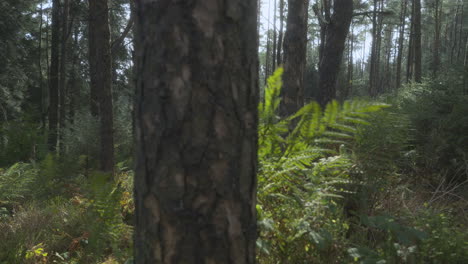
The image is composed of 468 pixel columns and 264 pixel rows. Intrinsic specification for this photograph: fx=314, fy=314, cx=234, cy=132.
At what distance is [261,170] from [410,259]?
0.94m

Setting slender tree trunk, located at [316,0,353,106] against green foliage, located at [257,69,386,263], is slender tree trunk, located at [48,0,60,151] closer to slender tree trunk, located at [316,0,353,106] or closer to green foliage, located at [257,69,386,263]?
slender tree trunk, located at [316,0,353,106]

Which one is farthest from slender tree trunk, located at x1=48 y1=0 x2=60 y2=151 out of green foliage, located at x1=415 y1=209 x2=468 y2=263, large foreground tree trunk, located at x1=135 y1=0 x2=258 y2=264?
green foliage, located at x1=415 y1=209 x2=468 y2=263

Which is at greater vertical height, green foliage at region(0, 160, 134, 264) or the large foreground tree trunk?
the large foreground tree trunk

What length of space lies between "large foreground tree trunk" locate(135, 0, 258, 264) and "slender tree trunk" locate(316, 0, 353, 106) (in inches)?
Result: 249

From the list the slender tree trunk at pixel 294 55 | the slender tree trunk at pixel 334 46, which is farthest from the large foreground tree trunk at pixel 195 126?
the slender tree trunk at pixel 334 46

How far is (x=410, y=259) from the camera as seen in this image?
5.62 ft

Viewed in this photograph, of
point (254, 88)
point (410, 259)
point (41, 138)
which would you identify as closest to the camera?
point (254, 88)

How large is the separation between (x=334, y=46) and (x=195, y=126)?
6855mm

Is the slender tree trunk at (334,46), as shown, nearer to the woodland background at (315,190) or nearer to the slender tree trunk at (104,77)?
the woodland background at (315,190)

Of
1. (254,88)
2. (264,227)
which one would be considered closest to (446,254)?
(264,227)

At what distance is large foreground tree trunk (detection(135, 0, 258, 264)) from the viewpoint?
1074 millimetres

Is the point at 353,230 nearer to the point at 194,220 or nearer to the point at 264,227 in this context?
the point at 264,227

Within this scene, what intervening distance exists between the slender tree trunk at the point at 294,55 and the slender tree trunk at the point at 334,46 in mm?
1546

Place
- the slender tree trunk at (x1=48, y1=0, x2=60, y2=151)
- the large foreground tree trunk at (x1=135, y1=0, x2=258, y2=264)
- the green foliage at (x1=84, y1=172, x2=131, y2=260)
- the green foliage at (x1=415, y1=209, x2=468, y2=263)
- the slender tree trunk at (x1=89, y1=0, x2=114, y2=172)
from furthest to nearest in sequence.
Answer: the slender tree trunk at (x1=48, y1=0, x2=60, y2=151), the slender tree trunk at (x1=89, y1=0, x2=114, y2=172), the green foliage at (x1=84, y1=172, x2=131, y2=260), the green foliage at (x1=415, y1=209, x2=468, y2=263), the large foreground tree trunk at (x1=135, y1=0, x2=258, y2=264)
